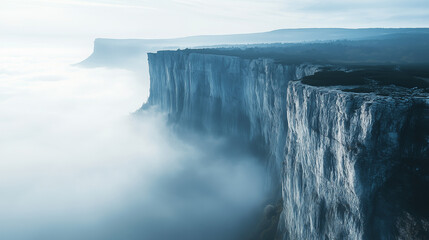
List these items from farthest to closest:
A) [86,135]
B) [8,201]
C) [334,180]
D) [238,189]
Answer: [86,135] < [8,201] < [238,189] < [334,180]

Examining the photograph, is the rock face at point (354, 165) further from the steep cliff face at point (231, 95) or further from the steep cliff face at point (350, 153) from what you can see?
the steep cliff face at point (231, 95)

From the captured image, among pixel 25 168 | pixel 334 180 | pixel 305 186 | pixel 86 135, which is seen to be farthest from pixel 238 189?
pixel 86 135

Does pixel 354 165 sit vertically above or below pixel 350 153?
below

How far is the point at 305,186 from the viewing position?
20.8m

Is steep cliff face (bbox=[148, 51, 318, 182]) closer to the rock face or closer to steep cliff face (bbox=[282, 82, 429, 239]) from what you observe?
the rock face

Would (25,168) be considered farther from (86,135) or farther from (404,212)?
(404,212)

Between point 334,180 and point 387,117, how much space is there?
5268 mm

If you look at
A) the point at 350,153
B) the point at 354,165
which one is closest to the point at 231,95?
the point at 350,153

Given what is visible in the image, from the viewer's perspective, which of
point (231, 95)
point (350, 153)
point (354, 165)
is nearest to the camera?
point (354, 165)

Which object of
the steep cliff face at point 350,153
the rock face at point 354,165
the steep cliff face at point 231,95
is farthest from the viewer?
the steep cliff face at point 231,95

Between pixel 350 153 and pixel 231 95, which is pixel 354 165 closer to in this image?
pixel 350 153

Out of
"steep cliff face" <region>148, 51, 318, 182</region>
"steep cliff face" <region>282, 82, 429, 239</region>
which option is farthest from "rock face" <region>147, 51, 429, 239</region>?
"steep cliff face" <region>148, 51, 318, 182</region>

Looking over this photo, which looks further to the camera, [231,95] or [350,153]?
[231,95]

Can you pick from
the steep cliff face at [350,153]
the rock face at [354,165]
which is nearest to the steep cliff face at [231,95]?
the rock face at [354,165]
